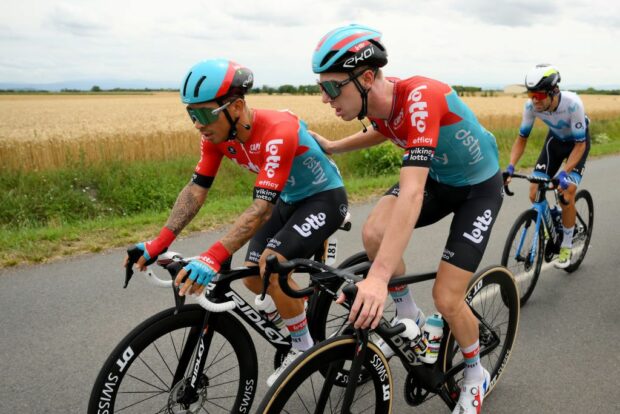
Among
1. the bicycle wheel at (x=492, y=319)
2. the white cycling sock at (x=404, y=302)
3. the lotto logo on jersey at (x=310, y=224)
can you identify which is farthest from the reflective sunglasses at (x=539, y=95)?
the lotto logo on jersey at (x=310, y=224)

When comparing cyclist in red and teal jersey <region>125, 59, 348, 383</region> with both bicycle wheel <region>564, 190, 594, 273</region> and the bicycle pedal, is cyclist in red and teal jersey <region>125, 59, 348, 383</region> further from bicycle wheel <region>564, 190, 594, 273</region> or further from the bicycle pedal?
bicycle wheel <region>564, 190, 594, 273</region>

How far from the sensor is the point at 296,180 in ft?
11.2

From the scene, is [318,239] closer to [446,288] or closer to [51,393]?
[446,288]

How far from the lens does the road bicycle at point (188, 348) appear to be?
2.52 m

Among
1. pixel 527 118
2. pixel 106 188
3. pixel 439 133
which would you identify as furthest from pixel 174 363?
pixel 106 188

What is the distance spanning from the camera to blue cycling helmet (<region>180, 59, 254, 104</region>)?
9.20ft

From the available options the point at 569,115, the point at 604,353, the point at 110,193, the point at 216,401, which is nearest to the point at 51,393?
the point at 216,401

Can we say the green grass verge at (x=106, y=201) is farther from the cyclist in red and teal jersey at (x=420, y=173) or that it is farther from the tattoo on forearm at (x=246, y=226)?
the cyclist in red and teal jersey at (x=420, y=173)

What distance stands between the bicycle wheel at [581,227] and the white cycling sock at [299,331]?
391 centimetres

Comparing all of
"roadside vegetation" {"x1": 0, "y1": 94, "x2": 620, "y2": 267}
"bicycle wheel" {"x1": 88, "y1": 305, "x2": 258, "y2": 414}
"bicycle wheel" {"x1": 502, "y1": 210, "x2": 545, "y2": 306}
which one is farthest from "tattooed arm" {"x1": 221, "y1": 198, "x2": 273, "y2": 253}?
"roadside vegetation" {"x1": 0, "y1": 94, "x2": 620, "y2": 267}

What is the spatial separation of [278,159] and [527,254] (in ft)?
10.8

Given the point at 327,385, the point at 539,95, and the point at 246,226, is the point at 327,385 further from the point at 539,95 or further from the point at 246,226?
the point at 539,95

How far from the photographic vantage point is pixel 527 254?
5.20m

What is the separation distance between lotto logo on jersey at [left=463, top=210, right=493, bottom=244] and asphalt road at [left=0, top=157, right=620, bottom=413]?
1201 millimetres
